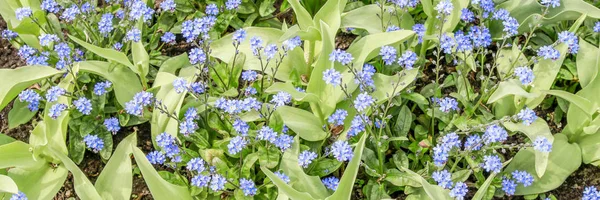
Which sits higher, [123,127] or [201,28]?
[201,28]

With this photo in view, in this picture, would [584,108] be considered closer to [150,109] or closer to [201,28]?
[201,28]

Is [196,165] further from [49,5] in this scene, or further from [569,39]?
[569,39]

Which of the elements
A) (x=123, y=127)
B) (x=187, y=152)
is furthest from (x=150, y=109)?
(x=187, y=152)

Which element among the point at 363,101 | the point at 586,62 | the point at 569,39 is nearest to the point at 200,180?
the point at 363,101

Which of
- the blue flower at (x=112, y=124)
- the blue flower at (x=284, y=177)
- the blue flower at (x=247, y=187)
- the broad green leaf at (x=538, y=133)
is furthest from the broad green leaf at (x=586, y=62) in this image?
the blue flower at (x=112, y=124)

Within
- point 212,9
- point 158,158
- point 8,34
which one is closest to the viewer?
point 158,158

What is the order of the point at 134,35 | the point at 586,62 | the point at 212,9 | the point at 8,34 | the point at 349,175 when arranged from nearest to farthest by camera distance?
1. the point at 349,175
2. the point at 134,35
3. the point at 586,62
4. the point at 8,34
5. the point at 212,9
